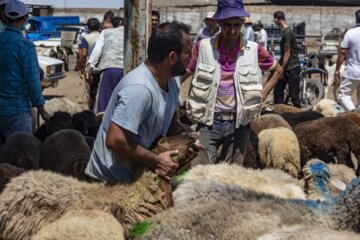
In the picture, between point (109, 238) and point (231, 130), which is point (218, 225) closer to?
point (109, 238)

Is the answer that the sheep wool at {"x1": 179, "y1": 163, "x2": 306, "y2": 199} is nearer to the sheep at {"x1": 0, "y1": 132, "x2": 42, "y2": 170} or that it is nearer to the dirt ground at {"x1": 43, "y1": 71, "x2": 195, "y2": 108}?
the sheep at {"x1": 0, "y1": 132, "x2": 42, "y2": 170}

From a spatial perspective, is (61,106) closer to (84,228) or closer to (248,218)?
(84,228)

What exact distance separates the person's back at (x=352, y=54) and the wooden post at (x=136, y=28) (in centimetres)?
491

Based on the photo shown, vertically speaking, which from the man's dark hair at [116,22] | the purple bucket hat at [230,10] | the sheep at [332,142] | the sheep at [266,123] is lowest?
the sheep at [332,142]

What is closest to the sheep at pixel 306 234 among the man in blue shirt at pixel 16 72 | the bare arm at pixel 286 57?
the man in blue shirt at pixel 16 72

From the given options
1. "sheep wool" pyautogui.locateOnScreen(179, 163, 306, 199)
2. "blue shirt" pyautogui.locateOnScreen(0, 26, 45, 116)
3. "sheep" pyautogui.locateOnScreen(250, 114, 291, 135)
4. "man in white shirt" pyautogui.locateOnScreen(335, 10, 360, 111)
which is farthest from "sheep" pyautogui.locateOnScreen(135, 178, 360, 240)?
"man in white shirt" pyautogui.locateOnScreen(335, 10, 360, 111)

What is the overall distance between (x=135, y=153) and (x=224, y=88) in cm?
225

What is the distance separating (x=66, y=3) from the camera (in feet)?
148

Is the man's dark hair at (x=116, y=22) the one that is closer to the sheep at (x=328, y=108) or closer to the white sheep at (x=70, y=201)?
the sheep at (x=328, y=108)

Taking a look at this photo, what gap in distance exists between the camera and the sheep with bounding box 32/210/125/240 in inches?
148

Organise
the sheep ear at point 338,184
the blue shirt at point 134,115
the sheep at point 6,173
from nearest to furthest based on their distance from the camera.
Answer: the blue shirt at point 134,115, the sheep at point 6,173, the sheep ear at point 338,184

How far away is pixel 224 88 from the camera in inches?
238

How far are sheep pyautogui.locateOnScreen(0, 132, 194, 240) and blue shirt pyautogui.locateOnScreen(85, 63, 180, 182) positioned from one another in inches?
3.5

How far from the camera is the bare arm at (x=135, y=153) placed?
390cm
